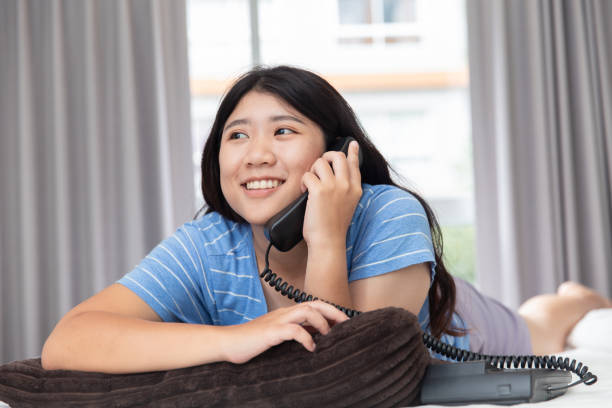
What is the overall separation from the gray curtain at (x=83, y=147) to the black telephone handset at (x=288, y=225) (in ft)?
6.74

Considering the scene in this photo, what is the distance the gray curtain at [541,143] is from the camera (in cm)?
327

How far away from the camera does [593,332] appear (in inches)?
79.4

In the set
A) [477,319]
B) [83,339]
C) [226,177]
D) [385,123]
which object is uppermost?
[385,123]

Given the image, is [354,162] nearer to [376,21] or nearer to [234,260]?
[234,260]

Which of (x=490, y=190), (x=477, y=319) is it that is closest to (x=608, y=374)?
(x=477, y=319)

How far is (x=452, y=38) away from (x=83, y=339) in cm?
301

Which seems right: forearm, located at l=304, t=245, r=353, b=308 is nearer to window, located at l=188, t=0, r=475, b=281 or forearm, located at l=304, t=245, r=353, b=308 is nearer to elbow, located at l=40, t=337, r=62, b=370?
elbow, located at l=40, t=337, r=62, b=370

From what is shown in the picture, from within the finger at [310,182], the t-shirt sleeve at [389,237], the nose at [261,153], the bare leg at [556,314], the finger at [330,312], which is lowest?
the bare leg at [556,314]

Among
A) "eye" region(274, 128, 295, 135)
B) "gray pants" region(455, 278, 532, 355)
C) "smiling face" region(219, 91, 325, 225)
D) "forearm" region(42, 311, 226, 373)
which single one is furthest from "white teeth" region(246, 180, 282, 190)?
"gray pants" region(455, 278, 532, 355)

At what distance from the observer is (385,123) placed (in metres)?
3.49

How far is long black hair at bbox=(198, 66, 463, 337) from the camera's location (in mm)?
1296

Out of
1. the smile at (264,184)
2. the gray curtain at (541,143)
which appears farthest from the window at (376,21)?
the smile at (264,184)

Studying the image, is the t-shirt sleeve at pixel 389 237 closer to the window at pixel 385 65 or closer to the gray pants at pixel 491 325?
the gray pants at pixel 491 325

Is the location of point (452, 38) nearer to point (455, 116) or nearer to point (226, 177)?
point (455, 116)
